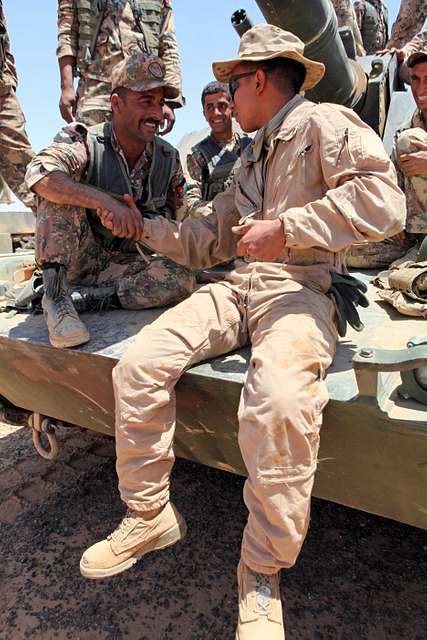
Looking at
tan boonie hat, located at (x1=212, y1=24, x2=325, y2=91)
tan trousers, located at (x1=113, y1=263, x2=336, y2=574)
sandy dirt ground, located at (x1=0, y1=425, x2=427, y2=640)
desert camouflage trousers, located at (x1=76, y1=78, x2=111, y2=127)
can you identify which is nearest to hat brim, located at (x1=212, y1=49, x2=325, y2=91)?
tan boonie hat, located at (x1=212, y1=24, x2=325, y2=91)

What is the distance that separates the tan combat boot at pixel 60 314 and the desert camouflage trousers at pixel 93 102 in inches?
73.8

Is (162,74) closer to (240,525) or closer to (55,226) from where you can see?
(55,226)

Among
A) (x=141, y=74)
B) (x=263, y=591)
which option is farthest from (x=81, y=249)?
(x=263, y=591)

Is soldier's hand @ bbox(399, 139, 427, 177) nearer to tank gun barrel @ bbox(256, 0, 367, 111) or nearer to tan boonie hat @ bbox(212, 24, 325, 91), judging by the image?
tank gun barrel @ bbox(256, 0, 367, 111)

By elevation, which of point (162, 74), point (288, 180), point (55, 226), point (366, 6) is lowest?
point (55, 226)

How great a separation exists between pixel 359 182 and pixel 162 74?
1402mm

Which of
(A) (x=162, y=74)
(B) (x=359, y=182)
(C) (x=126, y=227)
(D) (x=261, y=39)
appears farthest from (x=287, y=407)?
(A) (x=162, y=74)

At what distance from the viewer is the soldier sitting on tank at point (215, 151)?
4.21 metres

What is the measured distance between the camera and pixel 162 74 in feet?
8.51

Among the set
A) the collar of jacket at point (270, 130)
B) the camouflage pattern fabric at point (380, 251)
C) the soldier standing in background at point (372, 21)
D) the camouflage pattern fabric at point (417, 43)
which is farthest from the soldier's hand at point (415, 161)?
the soldier standing in background at point (372, 21)

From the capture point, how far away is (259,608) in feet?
4.40

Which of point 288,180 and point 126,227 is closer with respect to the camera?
point 288,180

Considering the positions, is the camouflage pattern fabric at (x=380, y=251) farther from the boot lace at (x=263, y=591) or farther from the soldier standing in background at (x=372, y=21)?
the soldier standing in background at (x=372, y=21)

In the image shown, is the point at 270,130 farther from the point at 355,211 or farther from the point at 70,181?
the point at 70,181
